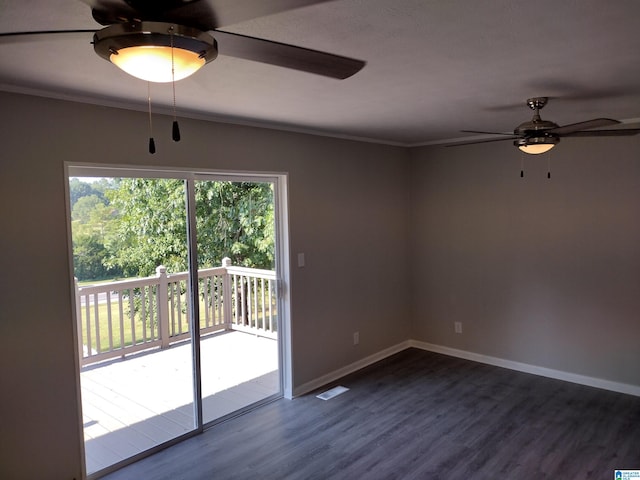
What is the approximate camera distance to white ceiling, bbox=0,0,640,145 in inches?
61.0

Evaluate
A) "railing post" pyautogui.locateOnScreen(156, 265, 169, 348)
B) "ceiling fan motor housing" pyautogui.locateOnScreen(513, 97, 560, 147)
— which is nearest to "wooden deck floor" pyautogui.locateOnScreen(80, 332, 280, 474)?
"railing post" pyautogui.locateOnScreen(156, 265, 169, 348)

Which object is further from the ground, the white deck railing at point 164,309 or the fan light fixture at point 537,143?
the fan light fixture at point 537,143

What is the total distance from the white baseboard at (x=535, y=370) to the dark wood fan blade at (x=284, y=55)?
4102 mm

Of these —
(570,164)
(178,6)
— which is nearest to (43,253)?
(178,6)

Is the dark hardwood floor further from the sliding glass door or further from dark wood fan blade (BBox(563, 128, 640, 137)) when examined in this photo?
dark wood fan blade (BBox(563, 128, 640, 137))

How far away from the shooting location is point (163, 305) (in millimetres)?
3389

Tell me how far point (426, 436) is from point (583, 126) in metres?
2.32

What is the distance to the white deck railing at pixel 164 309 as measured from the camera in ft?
10.1

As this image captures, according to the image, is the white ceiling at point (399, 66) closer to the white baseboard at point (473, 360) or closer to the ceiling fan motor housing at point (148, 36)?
the ceiling fan motor housing at point (148, 36)

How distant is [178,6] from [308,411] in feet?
11.4

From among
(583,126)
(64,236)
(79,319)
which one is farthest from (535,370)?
(64,236)

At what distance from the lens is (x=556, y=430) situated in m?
3.46

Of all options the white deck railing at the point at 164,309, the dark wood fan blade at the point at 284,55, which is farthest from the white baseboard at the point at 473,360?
the dark wood fan blade at the point at 284,55

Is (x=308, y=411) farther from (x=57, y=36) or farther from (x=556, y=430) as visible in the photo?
(x=57, y=36)
